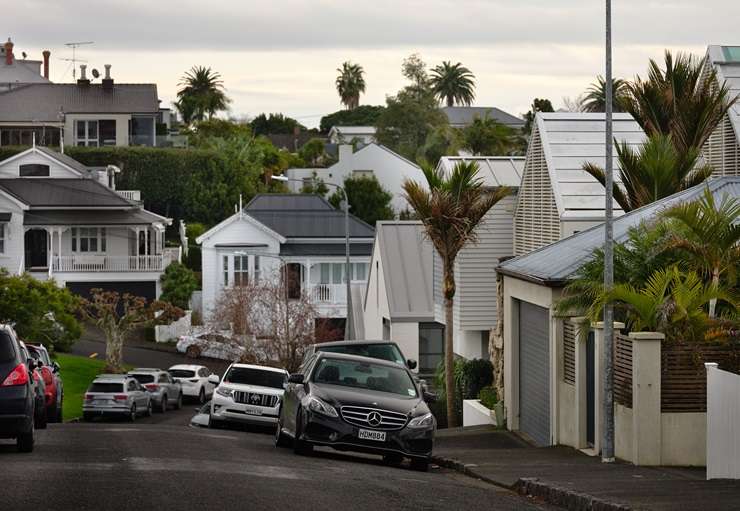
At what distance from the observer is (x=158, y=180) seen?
8938 centimetres

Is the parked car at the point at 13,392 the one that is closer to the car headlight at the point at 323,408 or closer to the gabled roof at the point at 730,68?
the car headlight at the point at 323,408

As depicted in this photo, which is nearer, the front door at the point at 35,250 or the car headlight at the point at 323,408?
the car headlight at the point at 323,408

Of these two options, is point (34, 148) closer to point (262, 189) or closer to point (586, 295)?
point (262, 189)

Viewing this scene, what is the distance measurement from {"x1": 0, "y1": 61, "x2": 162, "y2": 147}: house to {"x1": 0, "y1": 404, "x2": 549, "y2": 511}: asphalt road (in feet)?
238

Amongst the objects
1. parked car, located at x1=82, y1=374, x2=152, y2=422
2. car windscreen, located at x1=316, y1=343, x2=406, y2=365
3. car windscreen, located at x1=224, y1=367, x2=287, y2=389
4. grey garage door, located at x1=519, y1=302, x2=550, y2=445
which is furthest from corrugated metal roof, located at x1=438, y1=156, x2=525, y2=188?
grey garage door, located at x1=519, y1=302, x2=550, y2=445

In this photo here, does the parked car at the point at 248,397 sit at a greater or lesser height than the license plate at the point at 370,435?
lesser

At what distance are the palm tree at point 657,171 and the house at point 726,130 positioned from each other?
2.02 meters

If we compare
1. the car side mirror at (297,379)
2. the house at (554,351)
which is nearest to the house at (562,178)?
the house at (554,351)

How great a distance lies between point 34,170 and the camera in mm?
77125

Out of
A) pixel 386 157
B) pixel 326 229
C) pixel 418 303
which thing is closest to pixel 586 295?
pixel 418 303

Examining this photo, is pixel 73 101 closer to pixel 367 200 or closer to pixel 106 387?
pixel 367 200

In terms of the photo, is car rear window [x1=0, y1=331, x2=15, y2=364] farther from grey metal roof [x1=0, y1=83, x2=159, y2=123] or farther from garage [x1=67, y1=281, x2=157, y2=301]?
grey metal roof [x1=0, y1=83, x2=159, y2=123]

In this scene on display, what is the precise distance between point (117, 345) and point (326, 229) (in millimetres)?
18794

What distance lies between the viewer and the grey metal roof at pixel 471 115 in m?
134
